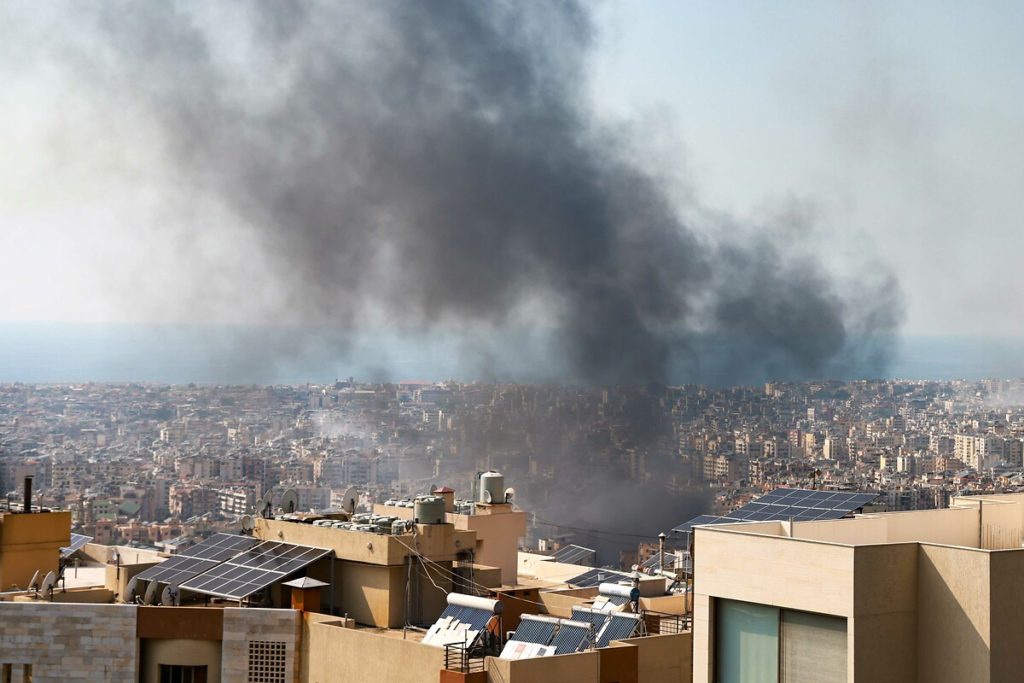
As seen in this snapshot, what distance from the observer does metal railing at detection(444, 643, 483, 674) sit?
600 inches

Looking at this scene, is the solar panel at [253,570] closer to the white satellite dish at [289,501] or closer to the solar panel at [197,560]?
the solar panel at [197,560]

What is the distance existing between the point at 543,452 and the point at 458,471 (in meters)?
8.14

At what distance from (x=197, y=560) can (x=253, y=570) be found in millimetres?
1603

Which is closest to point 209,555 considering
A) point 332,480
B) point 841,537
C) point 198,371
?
point 841,537

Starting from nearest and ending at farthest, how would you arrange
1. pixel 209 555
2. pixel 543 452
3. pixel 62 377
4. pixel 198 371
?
pixel 209 555 < pixel 543 452 < pixel 198 371 < pixel 62 377

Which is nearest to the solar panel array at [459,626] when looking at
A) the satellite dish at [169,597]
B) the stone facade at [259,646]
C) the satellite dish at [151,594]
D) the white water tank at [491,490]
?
the stone facade at [259,646]

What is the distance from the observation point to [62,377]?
6225 inches

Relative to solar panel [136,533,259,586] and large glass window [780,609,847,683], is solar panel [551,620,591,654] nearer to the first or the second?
large glass window [780,609,847,683]

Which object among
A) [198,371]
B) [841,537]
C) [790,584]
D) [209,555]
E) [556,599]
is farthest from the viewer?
[198,371]

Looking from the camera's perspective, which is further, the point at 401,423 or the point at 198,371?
the point at 198,371

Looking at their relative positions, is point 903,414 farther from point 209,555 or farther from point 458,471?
point 209,555

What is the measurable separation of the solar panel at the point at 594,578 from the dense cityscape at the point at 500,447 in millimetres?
42228

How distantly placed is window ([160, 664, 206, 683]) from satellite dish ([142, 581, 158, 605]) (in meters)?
1.38

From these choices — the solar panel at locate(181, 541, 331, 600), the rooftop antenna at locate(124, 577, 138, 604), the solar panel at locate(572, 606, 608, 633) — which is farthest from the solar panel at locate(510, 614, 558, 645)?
the rooftop antenna at locate(124, 577, 138, 604)
